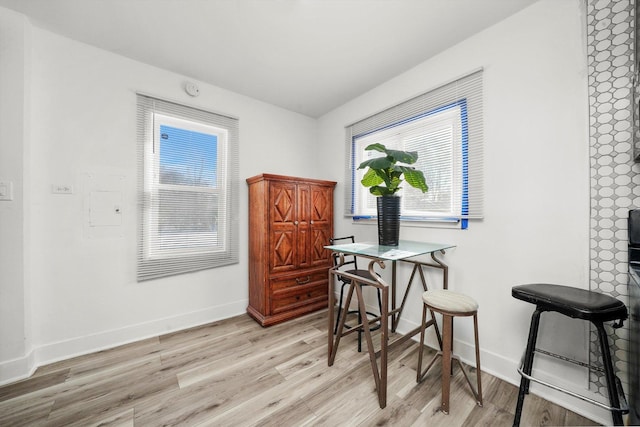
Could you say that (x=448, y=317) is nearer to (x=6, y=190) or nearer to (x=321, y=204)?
(x=321, y=204)

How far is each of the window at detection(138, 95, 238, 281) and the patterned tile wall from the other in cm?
306

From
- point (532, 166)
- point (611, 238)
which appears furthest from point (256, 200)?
point (611, 238)

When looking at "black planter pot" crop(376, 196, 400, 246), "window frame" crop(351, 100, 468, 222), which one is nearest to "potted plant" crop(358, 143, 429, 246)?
"black planter pot" crop(376, 196, 400, 246)

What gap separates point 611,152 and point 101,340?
4049mm

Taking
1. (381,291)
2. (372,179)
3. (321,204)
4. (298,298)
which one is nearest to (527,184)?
(372,179)

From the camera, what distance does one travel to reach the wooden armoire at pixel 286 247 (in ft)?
8.55

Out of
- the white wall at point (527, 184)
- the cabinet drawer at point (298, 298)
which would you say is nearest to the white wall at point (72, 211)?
the cabinet drawer at point (298, 298)

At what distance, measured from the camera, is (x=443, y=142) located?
7.23 ft

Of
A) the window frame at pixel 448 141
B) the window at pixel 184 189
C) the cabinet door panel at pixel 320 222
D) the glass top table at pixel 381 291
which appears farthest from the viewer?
the cabinet door panel at pixel 320 222

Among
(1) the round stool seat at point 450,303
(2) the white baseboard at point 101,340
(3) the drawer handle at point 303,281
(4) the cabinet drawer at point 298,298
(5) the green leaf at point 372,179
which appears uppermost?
(5) the green leaf at point 372,179

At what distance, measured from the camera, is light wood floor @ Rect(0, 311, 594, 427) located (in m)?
1.41

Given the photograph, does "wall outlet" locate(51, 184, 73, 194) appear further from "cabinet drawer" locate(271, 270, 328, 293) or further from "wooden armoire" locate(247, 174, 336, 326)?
"cabinet drawer" locate(271, 270, 328, 293)

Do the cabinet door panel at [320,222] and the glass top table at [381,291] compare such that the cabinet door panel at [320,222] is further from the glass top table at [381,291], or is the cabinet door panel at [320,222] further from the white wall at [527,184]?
the white wall at [527,184]

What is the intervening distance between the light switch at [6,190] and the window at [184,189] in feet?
2.53
